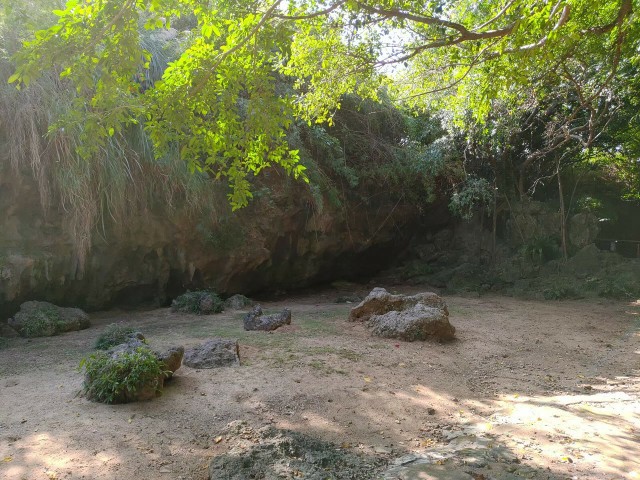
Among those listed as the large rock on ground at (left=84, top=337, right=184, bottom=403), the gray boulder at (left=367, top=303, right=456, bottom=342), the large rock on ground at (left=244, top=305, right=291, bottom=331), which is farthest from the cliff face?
the large rock on ground at (left=84, top=337, right=184, bottom=403)

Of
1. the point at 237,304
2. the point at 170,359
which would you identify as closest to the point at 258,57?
the point at 170,359

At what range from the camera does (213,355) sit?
4758 millimetres

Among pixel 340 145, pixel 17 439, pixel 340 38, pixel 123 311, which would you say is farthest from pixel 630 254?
pixel 17 439

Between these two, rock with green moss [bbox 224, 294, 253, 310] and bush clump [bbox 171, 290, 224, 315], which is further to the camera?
rock with green moss [bbox 224, 294, 253, 310]

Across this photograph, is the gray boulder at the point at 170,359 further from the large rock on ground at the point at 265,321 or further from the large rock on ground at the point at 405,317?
the large rock on ground at the point at 405,317

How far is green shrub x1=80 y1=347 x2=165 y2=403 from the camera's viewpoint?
3648 millimetres

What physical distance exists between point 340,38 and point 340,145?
5.67 m

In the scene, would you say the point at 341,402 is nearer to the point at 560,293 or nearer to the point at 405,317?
the point at 405,317

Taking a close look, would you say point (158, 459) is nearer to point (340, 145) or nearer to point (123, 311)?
point (123, 311)

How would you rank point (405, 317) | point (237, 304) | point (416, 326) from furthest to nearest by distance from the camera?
1. point (237, 304)
2. point (405, 317)
3. point (416, 326)

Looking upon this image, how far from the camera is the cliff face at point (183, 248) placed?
744cm

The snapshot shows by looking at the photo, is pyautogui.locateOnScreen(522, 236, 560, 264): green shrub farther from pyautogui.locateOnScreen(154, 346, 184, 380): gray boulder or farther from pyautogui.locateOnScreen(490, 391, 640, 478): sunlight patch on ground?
pyautogui.locateOnScreen(154, 346, 184, 380): gray boulder

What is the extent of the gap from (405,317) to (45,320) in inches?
180

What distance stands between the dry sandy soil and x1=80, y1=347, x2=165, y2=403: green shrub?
0.32 feet
